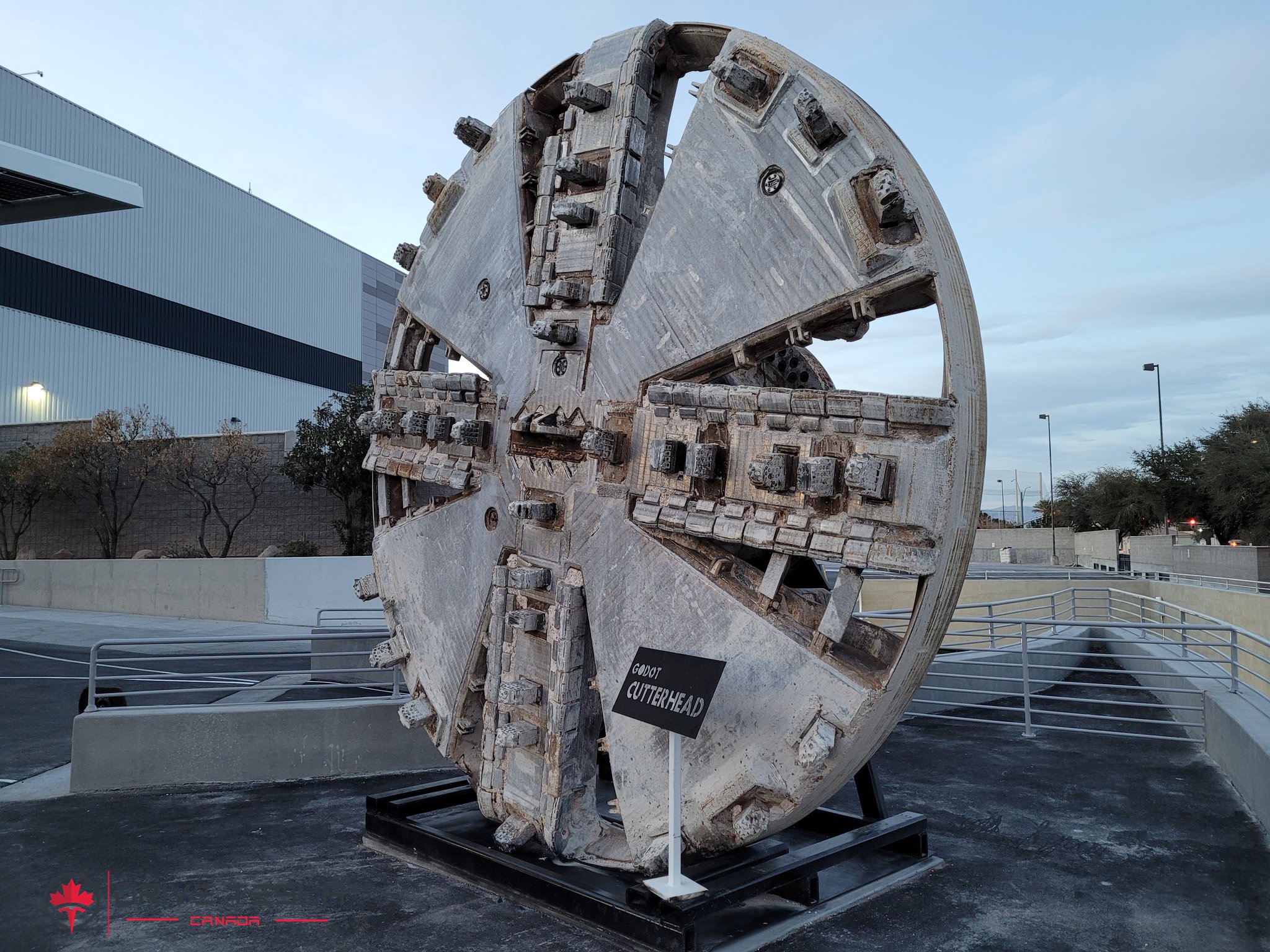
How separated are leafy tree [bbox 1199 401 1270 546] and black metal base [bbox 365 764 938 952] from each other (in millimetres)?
30828

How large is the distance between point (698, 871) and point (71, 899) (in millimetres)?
3599

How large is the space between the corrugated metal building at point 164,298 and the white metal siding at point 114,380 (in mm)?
44

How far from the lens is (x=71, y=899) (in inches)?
213

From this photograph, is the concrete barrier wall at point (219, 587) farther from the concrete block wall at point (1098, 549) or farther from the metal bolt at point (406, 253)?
the concrete block wall at point (1098, 549)

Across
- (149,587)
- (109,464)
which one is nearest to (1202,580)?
(149,587)

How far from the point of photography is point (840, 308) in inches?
170

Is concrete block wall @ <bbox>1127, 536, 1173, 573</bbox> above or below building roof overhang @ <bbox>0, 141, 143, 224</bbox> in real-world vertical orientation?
below

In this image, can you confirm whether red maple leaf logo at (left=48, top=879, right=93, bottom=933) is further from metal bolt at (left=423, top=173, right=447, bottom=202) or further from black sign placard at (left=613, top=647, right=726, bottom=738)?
metal bolt at (left=423, top=173, right=447, bottom=202)

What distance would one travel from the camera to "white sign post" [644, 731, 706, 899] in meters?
4.34

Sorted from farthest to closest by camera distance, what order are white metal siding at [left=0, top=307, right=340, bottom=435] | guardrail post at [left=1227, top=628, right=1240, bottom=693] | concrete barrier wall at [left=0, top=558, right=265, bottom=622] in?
1. white metal siding at [left=0, top=307, right=340, bottom=435]
2. concrete barrier wall at [left=0, top=558, right=265, bottom=622]
3. guardrail post at [left=1227, top=628, right=1240, bottom=693]

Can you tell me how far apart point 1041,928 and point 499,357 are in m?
4.28

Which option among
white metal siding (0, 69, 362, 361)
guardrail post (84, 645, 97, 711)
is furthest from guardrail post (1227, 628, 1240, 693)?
white metal siding (0, 69, 362, 361)

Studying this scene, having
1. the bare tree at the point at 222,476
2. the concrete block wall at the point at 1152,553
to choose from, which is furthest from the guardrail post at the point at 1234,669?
the bare tree at the point at 222,476

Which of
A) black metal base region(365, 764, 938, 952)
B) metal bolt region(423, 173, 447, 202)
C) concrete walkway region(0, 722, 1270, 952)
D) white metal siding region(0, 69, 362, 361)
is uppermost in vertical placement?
white metal siding region(0, 69, 362, 361)
